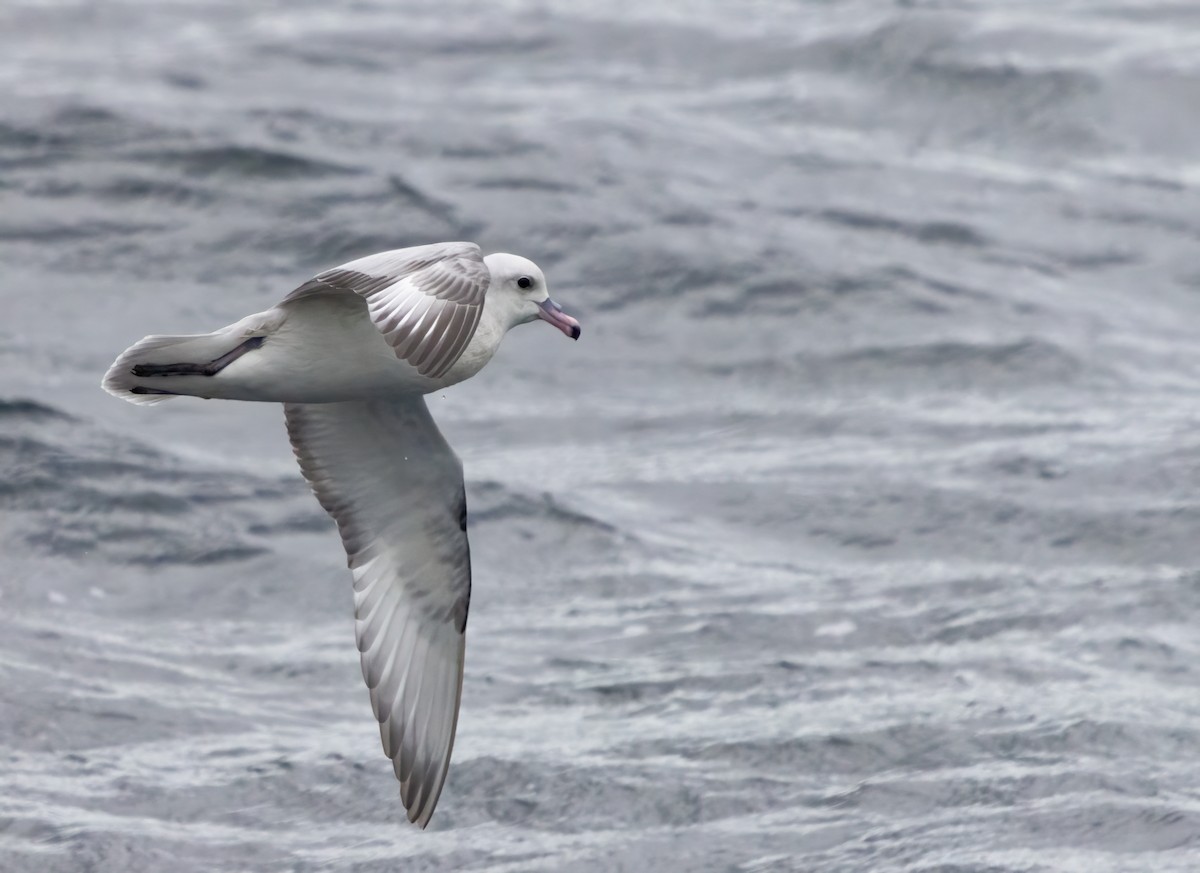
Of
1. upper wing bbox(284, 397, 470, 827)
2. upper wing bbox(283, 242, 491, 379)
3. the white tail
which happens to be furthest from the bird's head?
upper wing bbox(284, 397, 470, 827)

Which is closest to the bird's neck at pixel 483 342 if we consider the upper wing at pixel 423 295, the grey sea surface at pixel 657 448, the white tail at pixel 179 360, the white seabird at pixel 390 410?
the white seabird at pixel 390 410

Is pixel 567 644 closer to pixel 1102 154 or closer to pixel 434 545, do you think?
pixel 434 545

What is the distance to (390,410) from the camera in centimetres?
795

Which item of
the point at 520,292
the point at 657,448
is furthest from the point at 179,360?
the point at 657,448

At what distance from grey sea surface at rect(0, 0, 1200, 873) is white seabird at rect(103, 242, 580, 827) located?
128 cm

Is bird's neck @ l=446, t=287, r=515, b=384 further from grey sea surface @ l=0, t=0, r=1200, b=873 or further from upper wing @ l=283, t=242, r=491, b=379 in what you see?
grey sea surface @ l=0, t=0, r=1200, b=873

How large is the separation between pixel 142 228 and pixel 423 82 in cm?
458

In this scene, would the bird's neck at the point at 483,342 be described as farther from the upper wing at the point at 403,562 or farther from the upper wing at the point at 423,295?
the upper wing at the point at 403,562

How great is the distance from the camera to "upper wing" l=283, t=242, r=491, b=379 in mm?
6000

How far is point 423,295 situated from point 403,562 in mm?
2357

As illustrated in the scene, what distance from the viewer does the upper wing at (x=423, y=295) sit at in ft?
19.7

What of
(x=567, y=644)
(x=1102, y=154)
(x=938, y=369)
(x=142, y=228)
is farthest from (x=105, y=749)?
(x=1102, y=154)

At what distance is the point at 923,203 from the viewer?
55.8 feet

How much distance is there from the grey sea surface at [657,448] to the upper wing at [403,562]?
1199 mm
